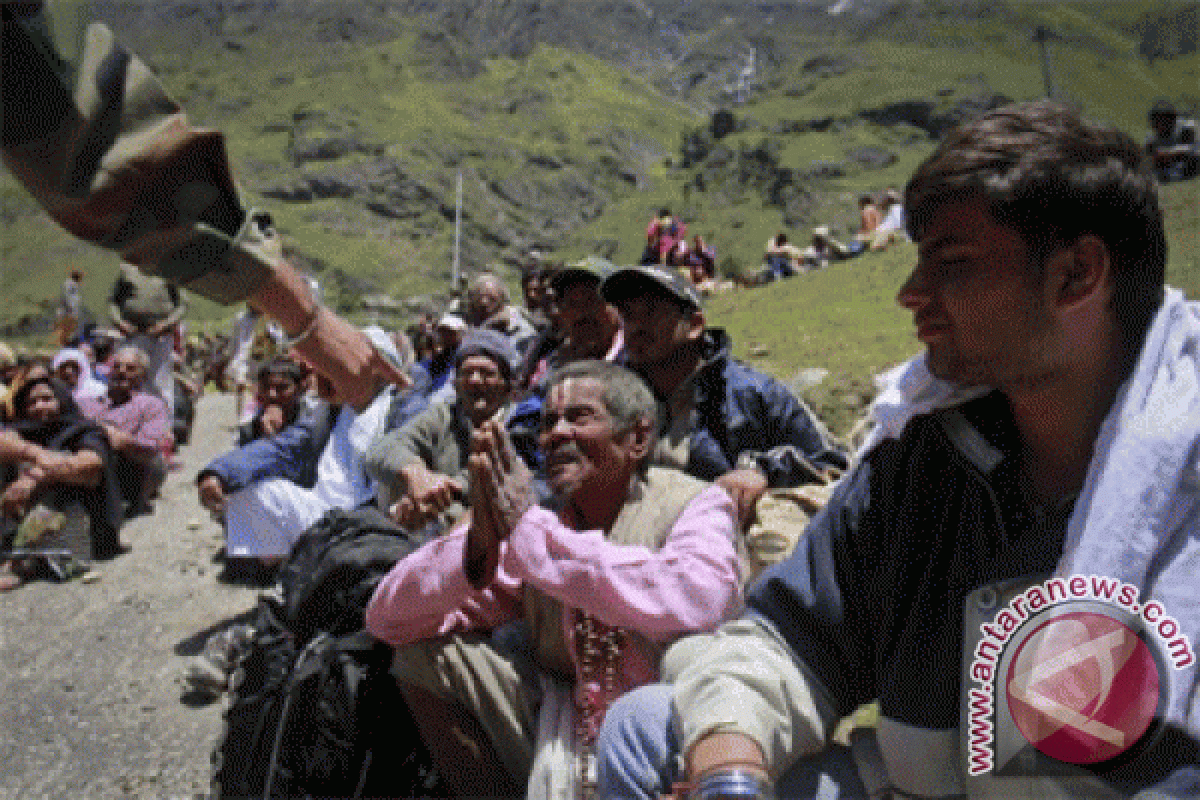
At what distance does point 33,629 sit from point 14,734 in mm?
1675

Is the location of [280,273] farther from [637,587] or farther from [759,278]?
[759,278]

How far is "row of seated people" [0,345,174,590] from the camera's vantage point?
7.16m

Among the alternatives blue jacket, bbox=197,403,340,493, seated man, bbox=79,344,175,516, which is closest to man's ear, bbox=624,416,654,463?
blue jacket, bbox=197,403,340,493

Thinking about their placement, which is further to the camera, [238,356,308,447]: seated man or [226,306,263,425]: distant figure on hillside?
[226,306,263,425]: distant figure on hillside

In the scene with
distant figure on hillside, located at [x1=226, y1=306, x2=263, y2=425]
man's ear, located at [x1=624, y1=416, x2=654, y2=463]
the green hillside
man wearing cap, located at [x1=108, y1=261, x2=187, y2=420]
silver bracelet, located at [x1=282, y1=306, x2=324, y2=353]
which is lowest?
the green hillside

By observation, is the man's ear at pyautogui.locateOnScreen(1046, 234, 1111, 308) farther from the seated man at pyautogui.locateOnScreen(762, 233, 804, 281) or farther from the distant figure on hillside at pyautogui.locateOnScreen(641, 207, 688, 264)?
the seated man at pyautogui.locateOnScreen(762, 233, 804, 281)

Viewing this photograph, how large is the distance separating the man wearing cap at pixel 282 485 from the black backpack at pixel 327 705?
2266 millimetres

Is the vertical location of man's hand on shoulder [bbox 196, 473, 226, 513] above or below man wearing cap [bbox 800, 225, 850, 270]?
above

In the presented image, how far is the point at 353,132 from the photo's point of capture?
111500mm

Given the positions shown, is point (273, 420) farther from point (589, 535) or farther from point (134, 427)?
point (589, 535)

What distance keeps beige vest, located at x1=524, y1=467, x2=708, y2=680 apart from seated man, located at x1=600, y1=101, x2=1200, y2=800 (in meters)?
0.59

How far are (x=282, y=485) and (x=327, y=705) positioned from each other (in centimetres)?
308

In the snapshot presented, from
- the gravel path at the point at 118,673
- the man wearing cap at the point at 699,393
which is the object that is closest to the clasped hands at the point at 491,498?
the man wearing cap at the point at 699,393

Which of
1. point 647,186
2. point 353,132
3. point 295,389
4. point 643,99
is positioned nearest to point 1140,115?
point 647,186
